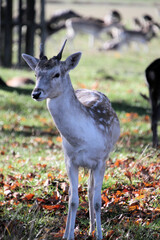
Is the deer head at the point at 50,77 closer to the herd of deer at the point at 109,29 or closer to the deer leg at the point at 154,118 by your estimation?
the deer leg at the point at 154,118

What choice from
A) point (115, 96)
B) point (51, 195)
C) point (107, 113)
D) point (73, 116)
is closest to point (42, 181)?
point (51, 195)

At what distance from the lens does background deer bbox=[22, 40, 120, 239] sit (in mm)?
3555

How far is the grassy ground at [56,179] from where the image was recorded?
165 inches

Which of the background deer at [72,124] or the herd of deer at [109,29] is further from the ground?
the background deer at [72,124]

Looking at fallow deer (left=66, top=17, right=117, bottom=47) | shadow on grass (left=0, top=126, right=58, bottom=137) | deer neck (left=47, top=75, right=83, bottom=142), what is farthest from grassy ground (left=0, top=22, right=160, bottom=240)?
fallow deer (left=66, top=17, right=117, bottom=47)

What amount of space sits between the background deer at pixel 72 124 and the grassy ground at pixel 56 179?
38 centimetres

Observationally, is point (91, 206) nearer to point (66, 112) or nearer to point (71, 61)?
point (66, 112)

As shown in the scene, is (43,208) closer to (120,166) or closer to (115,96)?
(120,166)

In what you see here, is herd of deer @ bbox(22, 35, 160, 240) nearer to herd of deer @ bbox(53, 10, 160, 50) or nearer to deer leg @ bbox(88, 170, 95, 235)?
deer leg @ bbox(88, 170, 95, 235)

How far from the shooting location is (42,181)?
5.19m

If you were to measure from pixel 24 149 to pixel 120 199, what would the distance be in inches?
100

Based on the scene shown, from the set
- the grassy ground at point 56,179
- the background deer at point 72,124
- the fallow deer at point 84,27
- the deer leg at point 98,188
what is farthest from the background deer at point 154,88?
the fallow deer at point 84,27

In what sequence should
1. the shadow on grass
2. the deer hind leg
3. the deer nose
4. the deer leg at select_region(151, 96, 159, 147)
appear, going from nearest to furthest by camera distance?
the deer nose
the deer hind leg
the deer leg at select_region(151, 96, 159, 147)
the shadow on grass

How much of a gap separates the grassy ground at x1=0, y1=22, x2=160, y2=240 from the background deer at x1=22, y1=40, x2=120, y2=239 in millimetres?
382
